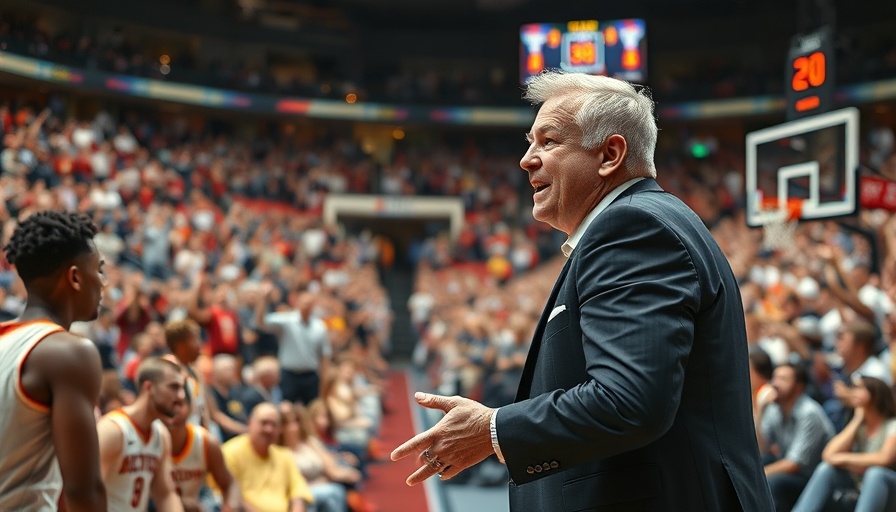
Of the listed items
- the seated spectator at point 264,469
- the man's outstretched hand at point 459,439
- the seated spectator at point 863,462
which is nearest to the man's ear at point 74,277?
the man's outstretched hand at point 459,439

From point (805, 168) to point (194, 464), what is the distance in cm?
552

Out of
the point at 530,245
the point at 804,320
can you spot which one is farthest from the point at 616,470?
the point at 530,245

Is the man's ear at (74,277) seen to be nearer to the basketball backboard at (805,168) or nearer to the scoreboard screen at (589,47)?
the basketball backboard at (805,168)

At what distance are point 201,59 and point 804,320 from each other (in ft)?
73.5

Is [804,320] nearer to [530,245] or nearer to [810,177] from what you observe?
[810,177]

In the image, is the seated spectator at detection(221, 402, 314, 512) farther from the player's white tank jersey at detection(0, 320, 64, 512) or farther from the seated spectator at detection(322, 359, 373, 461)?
the player's white tank jersey at detection(0, 320, 64, 512)

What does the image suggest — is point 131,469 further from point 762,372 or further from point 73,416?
point 762,372

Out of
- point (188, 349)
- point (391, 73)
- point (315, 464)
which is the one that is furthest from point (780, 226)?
point (391, 73)

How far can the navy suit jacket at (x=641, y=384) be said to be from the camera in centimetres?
175

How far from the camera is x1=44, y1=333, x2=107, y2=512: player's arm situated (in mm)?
2592

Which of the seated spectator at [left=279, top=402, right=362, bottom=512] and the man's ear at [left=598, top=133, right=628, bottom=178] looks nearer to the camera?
the man's ear at [left=598, top=133, right=628, bottom=178]

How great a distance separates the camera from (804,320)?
27.3 ft

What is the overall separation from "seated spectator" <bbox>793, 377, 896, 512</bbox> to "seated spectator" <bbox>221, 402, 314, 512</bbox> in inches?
133

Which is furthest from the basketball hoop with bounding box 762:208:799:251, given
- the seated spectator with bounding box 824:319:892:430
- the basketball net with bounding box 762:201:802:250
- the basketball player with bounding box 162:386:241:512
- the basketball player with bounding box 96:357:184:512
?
the basketball player with bounding box 96:357:184:512
